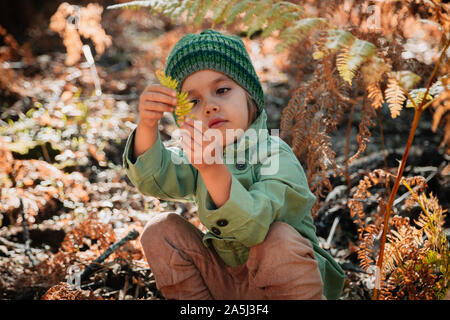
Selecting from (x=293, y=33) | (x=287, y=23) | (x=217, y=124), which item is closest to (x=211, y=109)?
(x=217, y=124)

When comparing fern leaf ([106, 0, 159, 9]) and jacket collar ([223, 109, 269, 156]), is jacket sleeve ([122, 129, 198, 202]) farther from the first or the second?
fern leaf ([106, 0, 159, 9])

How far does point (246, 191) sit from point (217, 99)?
23.4 inches

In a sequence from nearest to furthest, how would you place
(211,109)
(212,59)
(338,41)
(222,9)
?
(338,41), (211,109), (212,59), (222,9)

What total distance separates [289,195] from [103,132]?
2729mm

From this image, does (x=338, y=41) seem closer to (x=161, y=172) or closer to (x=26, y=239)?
(x=161, y=172)

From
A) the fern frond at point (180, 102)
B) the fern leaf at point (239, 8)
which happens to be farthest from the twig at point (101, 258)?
the fern leaf at point (239, 8)

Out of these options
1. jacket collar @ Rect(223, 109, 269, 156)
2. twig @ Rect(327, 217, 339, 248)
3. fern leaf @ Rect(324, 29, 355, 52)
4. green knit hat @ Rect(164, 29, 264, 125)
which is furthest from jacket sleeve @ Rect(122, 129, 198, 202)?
twig @ Rect(327, 217, 339, 248)

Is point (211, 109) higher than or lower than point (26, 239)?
higher

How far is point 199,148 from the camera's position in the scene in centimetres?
179

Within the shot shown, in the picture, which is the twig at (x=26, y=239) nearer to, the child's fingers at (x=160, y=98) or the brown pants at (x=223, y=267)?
the brown pants at (x=223, y=267)

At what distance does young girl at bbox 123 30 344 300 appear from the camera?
1913mm

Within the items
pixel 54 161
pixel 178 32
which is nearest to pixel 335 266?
pixel 54 161

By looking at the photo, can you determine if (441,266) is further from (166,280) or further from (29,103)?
(29,103)

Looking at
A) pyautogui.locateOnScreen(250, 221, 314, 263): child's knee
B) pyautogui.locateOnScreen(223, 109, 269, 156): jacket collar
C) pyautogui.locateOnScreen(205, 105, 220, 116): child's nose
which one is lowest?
pyautogui.locateOnScreen(250, 221, 314, 263): child's knee
